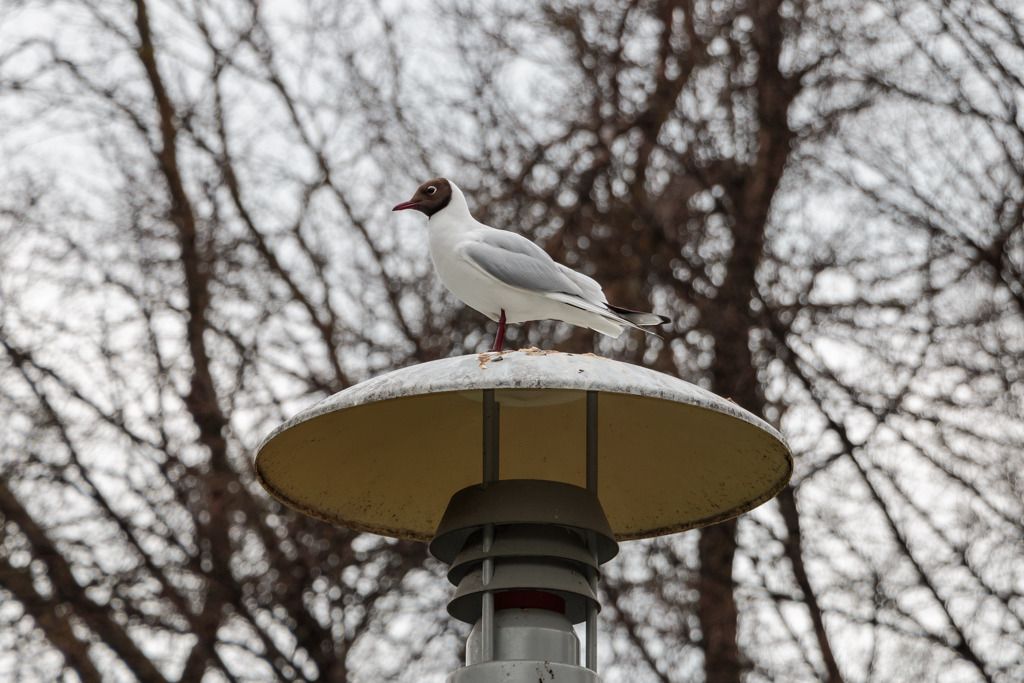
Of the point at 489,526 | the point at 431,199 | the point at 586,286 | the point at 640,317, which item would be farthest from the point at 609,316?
the point at 489,526

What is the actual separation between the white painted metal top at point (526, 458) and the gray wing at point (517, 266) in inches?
20.1

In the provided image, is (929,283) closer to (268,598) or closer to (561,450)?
(268,598)

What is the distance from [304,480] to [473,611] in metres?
0.62

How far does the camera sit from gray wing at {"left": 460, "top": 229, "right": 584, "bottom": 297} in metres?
4.05

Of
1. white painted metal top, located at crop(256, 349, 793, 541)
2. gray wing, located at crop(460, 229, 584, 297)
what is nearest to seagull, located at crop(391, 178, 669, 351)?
gray wing, located at crop(460, 229, 584, 297)

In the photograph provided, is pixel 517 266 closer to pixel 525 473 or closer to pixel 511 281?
pixel 511 281

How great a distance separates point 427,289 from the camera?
9.49 meters

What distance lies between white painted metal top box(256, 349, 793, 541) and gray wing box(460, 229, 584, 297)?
0.51 m

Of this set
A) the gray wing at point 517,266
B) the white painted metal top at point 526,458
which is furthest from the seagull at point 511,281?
the white painted metal top at point 526,458

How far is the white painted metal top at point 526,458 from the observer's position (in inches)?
142

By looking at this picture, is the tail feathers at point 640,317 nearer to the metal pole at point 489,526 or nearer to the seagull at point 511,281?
the seagull at point 511,281

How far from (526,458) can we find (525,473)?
0.04 m

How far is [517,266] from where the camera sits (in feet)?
13.3

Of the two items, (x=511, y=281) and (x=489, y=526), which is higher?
(x=511, y=281)
